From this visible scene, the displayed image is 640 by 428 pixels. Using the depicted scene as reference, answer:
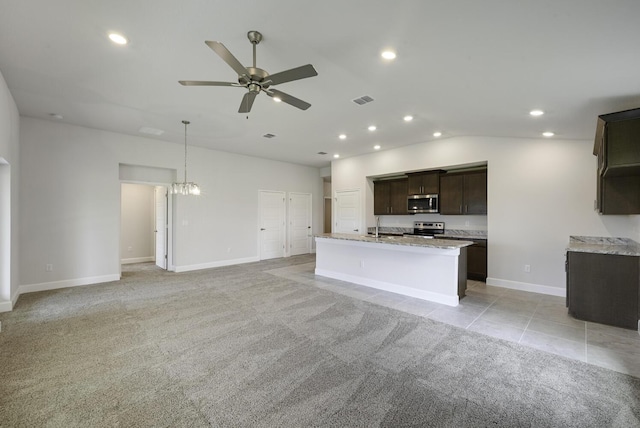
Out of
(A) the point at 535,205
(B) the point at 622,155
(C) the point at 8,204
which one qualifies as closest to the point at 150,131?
(C) the point at 8,204

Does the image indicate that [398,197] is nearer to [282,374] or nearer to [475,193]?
[475,193]

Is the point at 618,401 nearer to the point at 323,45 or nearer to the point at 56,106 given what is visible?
the point at 323,45

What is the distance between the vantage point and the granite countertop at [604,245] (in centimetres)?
333

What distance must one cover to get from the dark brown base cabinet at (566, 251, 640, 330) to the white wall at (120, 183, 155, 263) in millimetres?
9339

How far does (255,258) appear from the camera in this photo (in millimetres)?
→ 7941

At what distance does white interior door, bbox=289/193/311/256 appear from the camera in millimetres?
8961

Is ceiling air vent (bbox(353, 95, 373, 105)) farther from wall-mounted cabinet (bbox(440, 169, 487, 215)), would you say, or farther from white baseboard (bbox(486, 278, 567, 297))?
white baseboard (bbox(486, 278, 567, 297))

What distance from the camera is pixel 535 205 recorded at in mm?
4832

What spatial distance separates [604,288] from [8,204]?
25.9 feet

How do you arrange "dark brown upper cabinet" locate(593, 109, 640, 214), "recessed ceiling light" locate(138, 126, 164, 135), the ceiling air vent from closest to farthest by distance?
1. "dark brown upper cabinet" locate(593, 109, 640, 214)
2. the ceiling air vent
3. "recessed ceiling light" locate(138, 126, 164, 135)

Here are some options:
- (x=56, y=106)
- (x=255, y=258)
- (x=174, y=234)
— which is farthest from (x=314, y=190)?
(x=56, y=106)

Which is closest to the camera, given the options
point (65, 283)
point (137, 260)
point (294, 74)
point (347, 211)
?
point (294, 74)

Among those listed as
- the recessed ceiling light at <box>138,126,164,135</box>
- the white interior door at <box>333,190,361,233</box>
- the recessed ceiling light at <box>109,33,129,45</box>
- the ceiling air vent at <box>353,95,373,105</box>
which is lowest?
the white interior door at <box>333,190,361,233</box>

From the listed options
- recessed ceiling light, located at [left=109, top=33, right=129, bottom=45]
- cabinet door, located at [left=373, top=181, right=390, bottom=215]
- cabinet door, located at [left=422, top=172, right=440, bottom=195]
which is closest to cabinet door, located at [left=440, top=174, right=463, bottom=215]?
cabinet door, located at [left=422, top=172, right=440, bottom=195]
